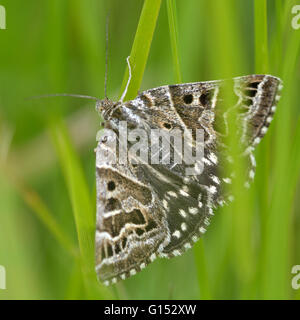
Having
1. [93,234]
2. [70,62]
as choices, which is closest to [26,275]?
[93,234]

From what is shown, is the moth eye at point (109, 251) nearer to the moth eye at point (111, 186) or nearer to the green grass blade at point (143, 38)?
the moth eye at point (111, 186)

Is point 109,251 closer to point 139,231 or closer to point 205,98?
point 139,231

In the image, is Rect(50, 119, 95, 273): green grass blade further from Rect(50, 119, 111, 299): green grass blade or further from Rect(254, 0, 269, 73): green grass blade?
Rect(254, 0, 269, 73): green grass blade

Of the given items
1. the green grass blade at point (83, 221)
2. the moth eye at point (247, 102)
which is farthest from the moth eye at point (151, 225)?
the moth eye at point (247, 102)

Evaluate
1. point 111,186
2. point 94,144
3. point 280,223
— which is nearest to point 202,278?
point 280,223

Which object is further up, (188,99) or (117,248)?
(188,99)

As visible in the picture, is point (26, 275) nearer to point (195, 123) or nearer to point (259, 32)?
point (195, 123)

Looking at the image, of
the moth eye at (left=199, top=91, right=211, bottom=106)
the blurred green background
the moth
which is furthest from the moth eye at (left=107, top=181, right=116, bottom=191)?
the moth eye at (left=199, top=91, right=211, bottom=106)
